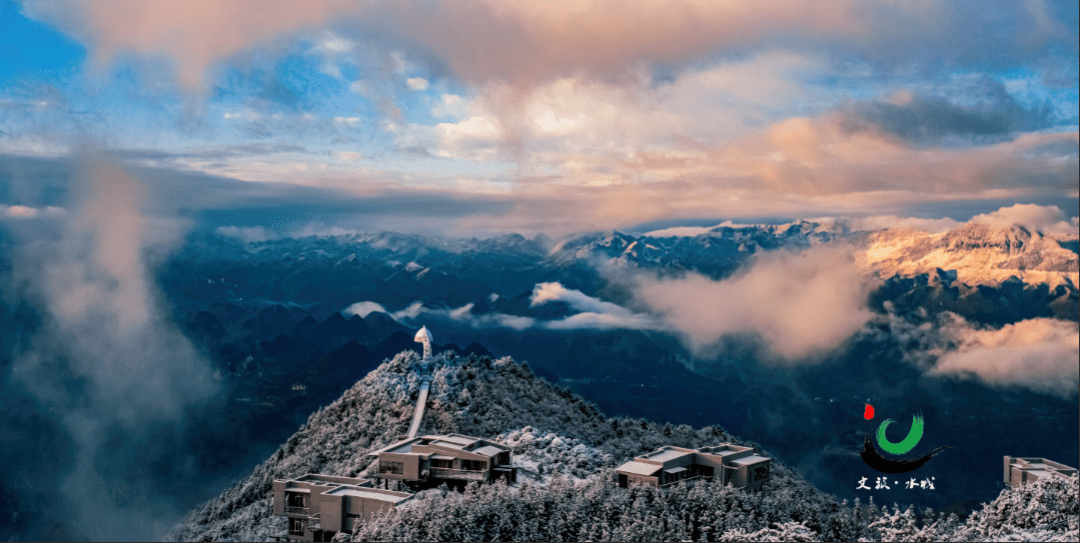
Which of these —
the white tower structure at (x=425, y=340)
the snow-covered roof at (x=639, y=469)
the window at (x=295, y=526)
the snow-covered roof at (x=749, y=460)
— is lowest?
the window at (x=295, y=526)

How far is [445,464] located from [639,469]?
14938mm

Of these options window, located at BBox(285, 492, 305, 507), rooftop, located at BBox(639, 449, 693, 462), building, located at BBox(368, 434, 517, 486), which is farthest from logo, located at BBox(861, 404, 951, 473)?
window, located at BBox(285, 492, 305, 507)

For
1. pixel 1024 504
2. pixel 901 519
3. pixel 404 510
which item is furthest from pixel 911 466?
pixel 404 510

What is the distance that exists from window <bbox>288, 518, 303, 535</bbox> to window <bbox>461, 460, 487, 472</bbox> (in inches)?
485

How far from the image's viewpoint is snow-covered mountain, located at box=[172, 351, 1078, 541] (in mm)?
48250

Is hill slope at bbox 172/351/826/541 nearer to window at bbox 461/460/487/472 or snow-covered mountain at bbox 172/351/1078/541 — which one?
snow-covered mountain at bbox 172/351/1078/541

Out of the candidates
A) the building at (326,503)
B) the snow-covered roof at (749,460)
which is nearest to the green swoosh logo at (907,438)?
the snow-covered roof at (749,460)

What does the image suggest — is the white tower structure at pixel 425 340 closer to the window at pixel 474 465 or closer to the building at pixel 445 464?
the building at pixel 445 464

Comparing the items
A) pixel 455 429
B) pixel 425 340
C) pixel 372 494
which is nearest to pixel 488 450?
pixel 372 494

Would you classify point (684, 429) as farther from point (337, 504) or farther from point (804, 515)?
point (337, 504)

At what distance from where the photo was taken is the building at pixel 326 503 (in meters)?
52.6

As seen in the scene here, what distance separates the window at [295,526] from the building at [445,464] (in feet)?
25.1

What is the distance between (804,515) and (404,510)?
2694cm

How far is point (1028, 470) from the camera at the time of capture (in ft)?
200
